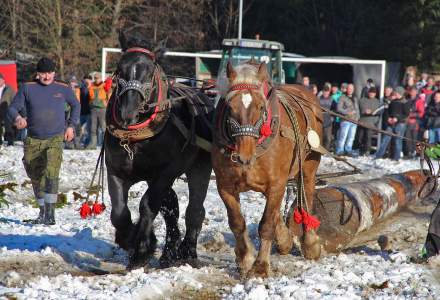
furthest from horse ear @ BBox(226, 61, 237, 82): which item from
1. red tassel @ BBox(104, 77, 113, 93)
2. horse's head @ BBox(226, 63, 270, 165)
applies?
red tassel @ BBox(104, 77, 113, 93)

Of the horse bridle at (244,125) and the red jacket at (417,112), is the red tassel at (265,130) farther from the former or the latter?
the red jacket at (417,112)

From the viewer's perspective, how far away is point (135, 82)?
754 centimetres

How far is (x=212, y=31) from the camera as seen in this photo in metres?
38.5

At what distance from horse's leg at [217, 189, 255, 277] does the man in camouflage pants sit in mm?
2997

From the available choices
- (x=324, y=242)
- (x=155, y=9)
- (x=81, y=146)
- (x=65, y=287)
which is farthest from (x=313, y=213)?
(x=155, y=9)

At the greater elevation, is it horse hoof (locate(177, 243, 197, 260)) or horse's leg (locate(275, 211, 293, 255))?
horse's leg (locate(275, 211, 293, 255))

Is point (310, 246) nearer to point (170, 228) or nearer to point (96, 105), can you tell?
point (170, 228)

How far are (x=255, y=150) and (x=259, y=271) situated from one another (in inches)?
43.2

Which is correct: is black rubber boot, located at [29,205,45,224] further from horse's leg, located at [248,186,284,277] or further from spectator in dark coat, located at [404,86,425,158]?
spectator in dark coat, located at [404,86,425,158]

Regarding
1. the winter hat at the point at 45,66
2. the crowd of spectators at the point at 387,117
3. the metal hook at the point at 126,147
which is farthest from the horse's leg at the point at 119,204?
the crowd of spectators at the point at 387,117

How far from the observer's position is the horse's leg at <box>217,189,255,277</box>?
7742 millimetres

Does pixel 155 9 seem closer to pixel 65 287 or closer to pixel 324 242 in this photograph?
pixel 324 242

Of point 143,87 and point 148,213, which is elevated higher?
point 143,87

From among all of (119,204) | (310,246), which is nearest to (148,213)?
(119,204)
